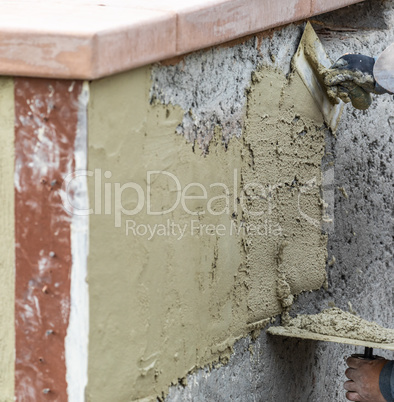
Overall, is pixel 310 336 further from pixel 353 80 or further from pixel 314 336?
pixel 353 80

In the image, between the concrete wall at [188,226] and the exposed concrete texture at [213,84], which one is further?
the exposed concrete texture at [213,84]

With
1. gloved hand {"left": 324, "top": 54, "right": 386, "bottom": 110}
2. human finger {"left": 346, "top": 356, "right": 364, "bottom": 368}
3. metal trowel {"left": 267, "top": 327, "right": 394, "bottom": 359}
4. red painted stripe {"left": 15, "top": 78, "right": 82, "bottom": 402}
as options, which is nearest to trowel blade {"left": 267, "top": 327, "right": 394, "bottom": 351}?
metal trowel {"left": 267, "top": 327, "right": 394, "bottom": 359}

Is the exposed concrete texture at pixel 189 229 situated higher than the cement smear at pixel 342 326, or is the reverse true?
the exposed concrete texture at pixel 189 229

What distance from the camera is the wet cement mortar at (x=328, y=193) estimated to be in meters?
2.47

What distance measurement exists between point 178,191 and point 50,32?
2.35 feet

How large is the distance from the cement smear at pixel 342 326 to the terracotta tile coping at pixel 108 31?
124 cm

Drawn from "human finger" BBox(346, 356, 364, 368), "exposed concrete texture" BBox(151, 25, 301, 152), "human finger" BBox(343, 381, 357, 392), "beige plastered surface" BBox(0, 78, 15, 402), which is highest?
"exposed concrete texture" BBox(151, 25, 301, 152)

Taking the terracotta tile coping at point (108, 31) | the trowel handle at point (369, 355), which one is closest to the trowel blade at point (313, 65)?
the terracotta tile coping at point (108, 31)

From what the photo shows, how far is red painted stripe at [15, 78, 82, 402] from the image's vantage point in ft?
6.42

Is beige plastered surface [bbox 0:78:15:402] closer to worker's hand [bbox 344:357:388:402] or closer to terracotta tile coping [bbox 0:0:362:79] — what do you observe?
terracotta tile coping [bbox 0:0:362:79]

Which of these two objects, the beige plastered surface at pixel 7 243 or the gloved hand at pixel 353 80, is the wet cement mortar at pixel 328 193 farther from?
the beige plastered surface at pixel 7 243

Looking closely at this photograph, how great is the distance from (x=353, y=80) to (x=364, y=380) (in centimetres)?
124

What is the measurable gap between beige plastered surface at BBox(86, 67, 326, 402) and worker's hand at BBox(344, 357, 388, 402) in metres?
0.39

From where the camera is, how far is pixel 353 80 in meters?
2.96
